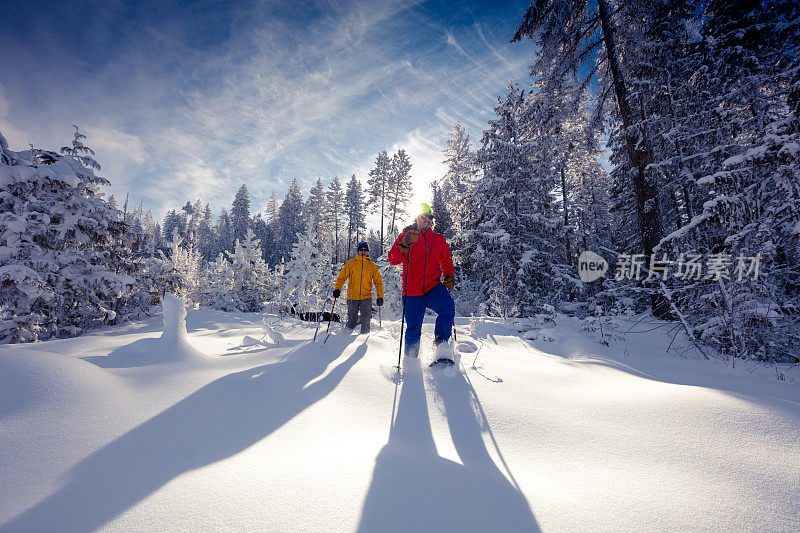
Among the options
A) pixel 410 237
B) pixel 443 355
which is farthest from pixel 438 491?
pixel 410 237

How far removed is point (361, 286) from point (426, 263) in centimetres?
261

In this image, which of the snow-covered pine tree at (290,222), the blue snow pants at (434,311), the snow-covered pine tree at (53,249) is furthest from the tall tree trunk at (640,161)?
the snow-covered pine tree at (290,222)

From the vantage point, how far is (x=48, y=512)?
114 centimetres

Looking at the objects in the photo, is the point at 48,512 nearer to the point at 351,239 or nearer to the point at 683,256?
the point at 683,256

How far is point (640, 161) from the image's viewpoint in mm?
8297

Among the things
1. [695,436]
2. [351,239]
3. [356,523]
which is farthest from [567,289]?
[351,239]

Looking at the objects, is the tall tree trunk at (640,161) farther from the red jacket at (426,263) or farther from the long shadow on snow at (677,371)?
the red jacket at (426,263)

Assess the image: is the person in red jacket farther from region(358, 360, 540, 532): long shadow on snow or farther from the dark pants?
the dark pants

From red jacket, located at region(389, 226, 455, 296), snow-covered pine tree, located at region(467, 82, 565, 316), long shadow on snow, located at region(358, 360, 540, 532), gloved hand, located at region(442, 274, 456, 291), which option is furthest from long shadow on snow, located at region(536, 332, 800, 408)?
snow-covered pine tree, located at region(467, 82, 565, 316)

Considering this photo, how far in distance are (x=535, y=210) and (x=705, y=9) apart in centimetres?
781

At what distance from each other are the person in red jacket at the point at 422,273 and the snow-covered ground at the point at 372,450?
102cm

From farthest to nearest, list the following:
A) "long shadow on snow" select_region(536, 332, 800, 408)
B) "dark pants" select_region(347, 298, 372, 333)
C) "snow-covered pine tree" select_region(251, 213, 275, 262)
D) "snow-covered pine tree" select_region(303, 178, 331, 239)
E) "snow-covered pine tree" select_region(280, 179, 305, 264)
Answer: "snow-covered pine tree" select_region(251, 213, 275, 262), "snow-covered pine tree" select_region(280, 179, 305, 264), "snow-covered pine tree" select_region(303, 178, 331, 239), "dark pants" select_region(347, 298, 372, 333), "long shadow on snow" select_region(536, 332, 800, 408)

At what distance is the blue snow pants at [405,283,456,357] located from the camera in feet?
13.1

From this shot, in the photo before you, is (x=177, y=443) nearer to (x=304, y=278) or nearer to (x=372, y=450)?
(x=372, y=450)
